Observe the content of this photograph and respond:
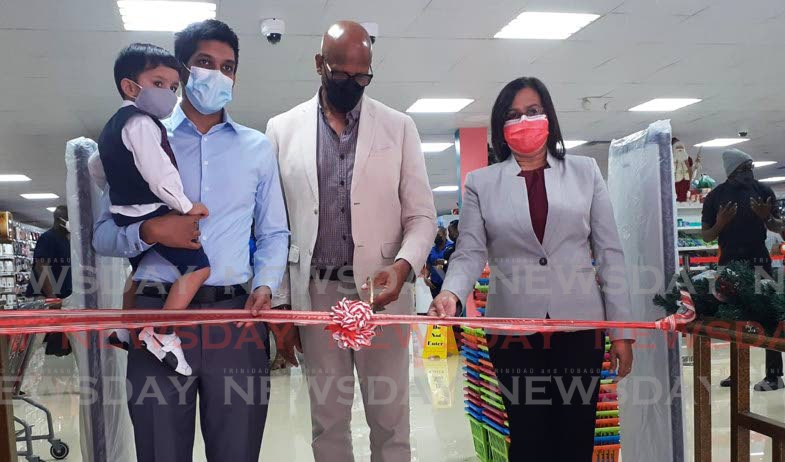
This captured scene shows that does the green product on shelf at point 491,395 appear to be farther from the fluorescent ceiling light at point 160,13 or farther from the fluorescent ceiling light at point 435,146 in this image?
the fluorescent ceiling light at point 435,146

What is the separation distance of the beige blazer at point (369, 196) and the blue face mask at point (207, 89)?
281 millimetres

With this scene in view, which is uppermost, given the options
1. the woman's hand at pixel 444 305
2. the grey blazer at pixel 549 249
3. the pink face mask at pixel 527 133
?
the pink face mask at pixel 527 133

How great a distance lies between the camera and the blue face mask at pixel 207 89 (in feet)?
5.53

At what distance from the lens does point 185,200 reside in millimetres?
1562

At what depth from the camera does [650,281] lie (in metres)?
2.38

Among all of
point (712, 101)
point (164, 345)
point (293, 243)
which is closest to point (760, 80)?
point (712, 101)

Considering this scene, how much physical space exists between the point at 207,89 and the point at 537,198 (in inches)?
41.2

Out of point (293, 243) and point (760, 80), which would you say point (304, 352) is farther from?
point (760, 80)

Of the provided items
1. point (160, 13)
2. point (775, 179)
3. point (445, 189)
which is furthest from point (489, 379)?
point (775, 179)

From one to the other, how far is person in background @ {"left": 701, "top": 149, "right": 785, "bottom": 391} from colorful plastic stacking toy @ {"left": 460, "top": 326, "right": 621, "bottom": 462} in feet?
7.24

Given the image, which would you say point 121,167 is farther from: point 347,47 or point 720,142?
point 720,142

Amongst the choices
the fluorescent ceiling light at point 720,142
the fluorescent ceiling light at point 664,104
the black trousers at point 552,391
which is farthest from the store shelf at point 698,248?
the fluorescent ceiling light at point 720,142

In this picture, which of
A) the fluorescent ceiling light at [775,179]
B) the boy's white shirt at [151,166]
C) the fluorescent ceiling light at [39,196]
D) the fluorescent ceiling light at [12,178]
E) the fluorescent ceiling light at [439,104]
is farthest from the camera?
the fluorescent ceiling light at [775,179]

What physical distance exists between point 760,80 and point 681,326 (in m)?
7.68
